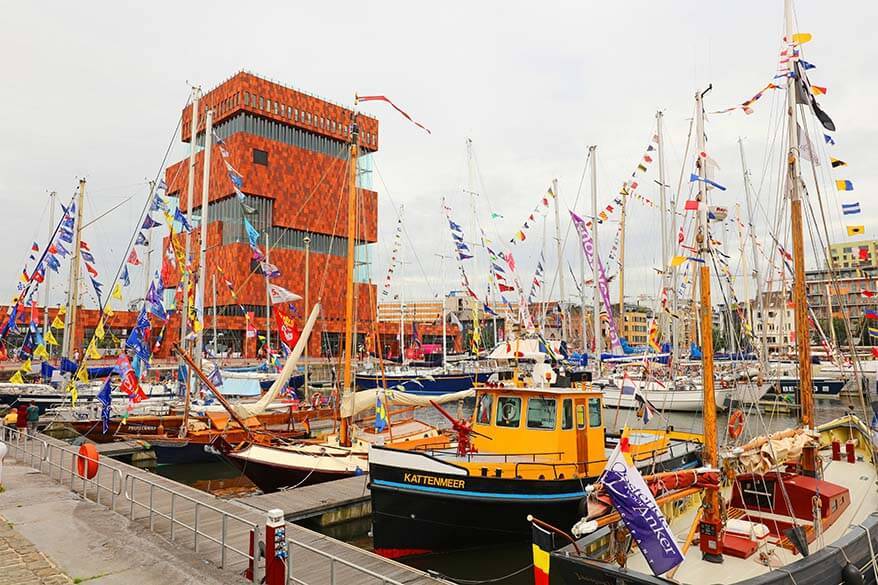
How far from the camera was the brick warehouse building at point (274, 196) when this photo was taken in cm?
6819

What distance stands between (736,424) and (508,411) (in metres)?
5.69

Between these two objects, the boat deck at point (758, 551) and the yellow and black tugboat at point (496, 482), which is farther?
the yellow and black tugboat at point (496, 482)

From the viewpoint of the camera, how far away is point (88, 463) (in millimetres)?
14398

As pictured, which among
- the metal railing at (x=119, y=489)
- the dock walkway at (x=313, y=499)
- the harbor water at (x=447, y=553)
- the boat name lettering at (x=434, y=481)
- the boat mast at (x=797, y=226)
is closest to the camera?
the metal railing at (x=119, y=489)

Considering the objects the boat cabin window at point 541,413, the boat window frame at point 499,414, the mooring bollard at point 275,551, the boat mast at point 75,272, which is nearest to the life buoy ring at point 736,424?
the boat cabin window at point 541,413

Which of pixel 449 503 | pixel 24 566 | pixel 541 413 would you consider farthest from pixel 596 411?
pixel 24 566

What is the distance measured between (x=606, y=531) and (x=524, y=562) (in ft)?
19.5

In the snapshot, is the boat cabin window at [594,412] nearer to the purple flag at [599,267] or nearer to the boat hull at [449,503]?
the boat hull at [449,503]

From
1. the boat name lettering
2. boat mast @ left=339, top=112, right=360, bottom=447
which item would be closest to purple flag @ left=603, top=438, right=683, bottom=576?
the boat name lettering

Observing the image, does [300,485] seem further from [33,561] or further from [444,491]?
[33,561]

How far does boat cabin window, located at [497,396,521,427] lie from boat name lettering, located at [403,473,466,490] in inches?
82.1

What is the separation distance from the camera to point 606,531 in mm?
8297

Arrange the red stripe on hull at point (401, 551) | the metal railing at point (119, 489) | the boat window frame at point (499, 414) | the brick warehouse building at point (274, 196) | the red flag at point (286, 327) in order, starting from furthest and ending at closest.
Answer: the brick warehouse building at point (274, 196), the red flag at point (286, 327), the boat window frame at point (499, 414), the red stripe on hull at point (401, 551), the metal railing at point (119, 489)

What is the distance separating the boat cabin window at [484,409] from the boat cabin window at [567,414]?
1.77 meters
